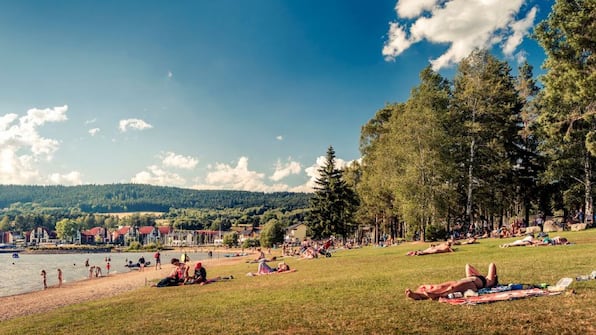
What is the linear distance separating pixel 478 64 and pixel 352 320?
128ft

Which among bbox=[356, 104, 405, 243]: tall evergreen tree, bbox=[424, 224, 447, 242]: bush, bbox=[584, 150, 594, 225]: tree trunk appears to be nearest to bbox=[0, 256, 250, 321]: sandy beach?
bbox=[424, 224, 447, 242]: bush

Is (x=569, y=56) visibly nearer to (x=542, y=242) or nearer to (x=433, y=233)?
(x=542, y=242)

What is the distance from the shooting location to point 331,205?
62.7 metres

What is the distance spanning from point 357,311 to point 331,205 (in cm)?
5199

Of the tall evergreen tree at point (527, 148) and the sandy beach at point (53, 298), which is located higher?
the tall evergreen tree at point (527, 148)

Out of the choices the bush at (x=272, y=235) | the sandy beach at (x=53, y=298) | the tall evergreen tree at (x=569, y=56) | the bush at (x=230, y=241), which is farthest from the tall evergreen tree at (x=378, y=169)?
the bush at (x=230, y=241)

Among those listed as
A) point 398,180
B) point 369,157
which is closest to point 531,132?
point 398,180

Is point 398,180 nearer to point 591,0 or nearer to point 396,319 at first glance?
point 591,0

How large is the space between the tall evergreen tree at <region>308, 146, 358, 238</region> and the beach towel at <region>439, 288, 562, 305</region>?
5126cm

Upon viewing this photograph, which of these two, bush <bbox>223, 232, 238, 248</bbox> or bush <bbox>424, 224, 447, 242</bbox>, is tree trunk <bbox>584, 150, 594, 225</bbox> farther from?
bush <bbox>223, 232, 238, 248</bbox>

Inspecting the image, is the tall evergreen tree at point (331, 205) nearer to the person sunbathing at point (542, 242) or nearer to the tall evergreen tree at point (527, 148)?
the tall evergreen tree at point (527, 148)

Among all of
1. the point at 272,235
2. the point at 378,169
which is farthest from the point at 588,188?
the point at 272,235

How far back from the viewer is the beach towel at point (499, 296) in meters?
10.4

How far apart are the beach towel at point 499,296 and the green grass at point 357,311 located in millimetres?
262
